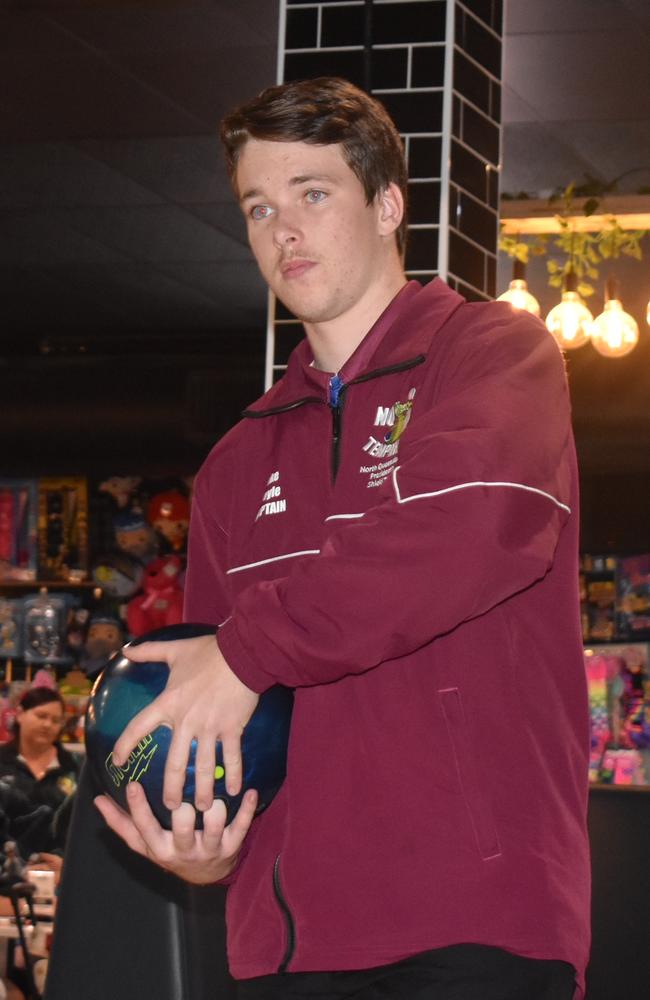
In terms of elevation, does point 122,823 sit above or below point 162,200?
below

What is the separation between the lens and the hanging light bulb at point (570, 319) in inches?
235

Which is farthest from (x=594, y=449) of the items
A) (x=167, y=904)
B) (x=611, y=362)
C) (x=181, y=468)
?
(x=167, y=904)

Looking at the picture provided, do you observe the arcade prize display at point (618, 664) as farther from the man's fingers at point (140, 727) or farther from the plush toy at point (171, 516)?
the man's fingers at point (140, 727)

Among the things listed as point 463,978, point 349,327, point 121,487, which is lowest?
point 463,978

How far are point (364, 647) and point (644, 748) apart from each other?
6920mm

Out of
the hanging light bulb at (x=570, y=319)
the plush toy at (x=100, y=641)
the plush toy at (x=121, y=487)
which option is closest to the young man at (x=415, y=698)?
the hanging light bulb at (x=570, y=319)

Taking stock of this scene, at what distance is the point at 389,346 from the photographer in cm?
163

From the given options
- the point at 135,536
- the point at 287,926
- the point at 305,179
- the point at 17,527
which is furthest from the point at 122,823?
the point at 17,527

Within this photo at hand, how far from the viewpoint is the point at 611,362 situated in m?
8.19

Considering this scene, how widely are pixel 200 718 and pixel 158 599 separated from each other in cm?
769

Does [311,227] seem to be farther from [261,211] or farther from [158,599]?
[158,599]

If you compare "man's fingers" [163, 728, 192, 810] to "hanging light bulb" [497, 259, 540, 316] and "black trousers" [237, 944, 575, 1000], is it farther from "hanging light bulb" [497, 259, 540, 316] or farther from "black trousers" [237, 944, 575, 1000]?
"hanging light bulb" [497, 259, 540, 316]

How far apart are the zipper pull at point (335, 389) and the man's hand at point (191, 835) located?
460 mm

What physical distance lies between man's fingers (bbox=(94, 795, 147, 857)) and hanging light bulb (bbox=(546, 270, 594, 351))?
4595 millimetres
